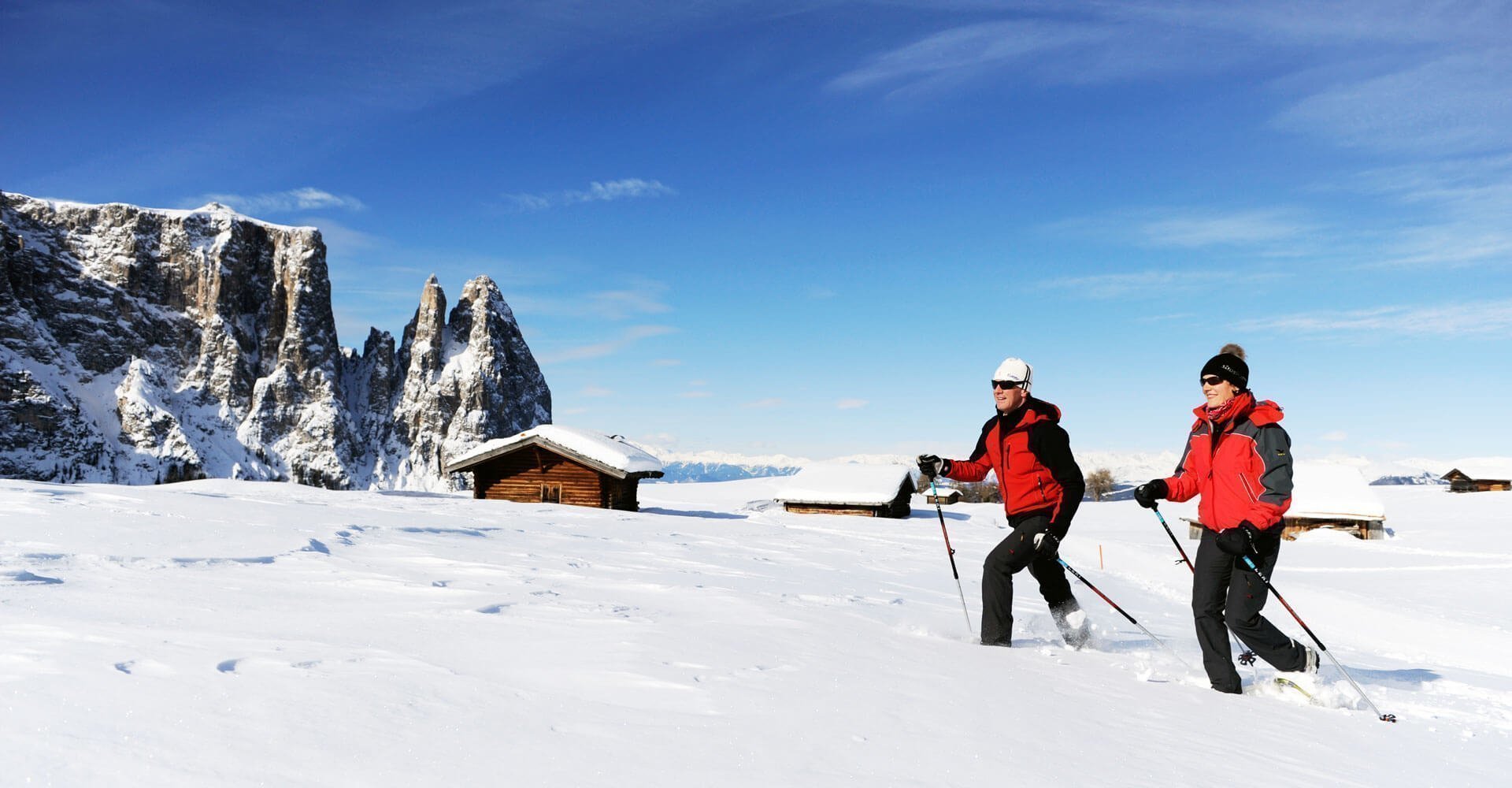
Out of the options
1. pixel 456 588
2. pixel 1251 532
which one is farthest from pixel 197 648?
pixel 1251 532

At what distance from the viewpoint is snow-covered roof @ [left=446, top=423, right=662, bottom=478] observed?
2527cm

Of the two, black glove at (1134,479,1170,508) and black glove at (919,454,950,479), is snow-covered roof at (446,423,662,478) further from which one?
black glove at (1134,479,1170,508)

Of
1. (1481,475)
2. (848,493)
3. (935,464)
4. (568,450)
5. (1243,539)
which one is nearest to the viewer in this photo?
(1243,539)

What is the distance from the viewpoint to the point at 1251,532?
16.2 feet

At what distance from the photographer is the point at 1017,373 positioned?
5.90m

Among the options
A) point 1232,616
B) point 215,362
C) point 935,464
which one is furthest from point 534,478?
point 215,362

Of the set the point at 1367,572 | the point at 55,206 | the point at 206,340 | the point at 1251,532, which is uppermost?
the point at 55,206

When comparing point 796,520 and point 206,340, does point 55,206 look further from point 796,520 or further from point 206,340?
point 796,520

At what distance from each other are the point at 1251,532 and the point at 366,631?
4962 millimetres

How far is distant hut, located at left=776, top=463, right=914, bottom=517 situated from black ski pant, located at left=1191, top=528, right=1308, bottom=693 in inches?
1202

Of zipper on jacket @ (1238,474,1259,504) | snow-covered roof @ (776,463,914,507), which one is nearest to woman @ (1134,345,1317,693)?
zipper on jacket @ (1238,474,1259,504)

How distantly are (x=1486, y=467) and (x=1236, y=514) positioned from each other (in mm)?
81864

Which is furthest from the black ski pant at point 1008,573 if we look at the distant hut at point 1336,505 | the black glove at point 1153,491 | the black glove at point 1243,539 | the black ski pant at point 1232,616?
the distant hut at point 1336,505

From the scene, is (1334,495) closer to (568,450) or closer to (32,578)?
(568,450)
